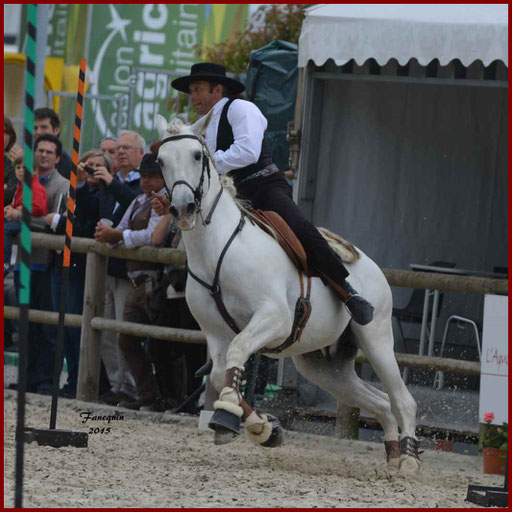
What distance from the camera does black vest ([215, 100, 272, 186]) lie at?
26.2ft

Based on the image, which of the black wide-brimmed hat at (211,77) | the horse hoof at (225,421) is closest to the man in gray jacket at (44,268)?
the black wide-brimmed hat at (211,77)

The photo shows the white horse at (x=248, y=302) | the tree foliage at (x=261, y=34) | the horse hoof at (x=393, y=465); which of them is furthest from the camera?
the tree foliage at (x=261, y=34)

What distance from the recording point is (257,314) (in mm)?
7395

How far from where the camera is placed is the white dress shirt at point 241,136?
7789 millimetres

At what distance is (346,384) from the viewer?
8562 mm

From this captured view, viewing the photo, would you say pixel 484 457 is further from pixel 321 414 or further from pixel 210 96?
pixel 210 96

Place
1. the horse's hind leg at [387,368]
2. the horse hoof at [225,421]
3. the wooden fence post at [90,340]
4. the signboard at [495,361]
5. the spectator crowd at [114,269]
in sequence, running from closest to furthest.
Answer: the horse hoof at [225,421]
the horse's hind leg at [387,368]
the signboard at [495,361]
the spectator crowd at [114,269]
the wooden fence post at [90,340]

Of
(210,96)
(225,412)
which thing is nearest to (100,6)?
(210,96)

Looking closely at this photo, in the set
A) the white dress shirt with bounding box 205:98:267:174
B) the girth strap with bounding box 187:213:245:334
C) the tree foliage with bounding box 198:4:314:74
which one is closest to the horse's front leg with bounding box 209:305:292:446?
the girth strap with bounding box 187:213:245:334

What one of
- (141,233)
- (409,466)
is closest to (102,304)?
(141,233)

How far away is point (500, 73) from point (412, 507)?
438 cm

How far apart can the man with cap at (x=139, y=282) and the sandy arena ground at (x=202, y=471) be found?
24cm

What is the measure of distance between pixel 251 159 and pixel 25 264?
281cm

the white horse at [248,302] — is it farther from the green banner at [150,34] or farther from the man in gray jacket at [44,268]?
the green banner at [150,34]
